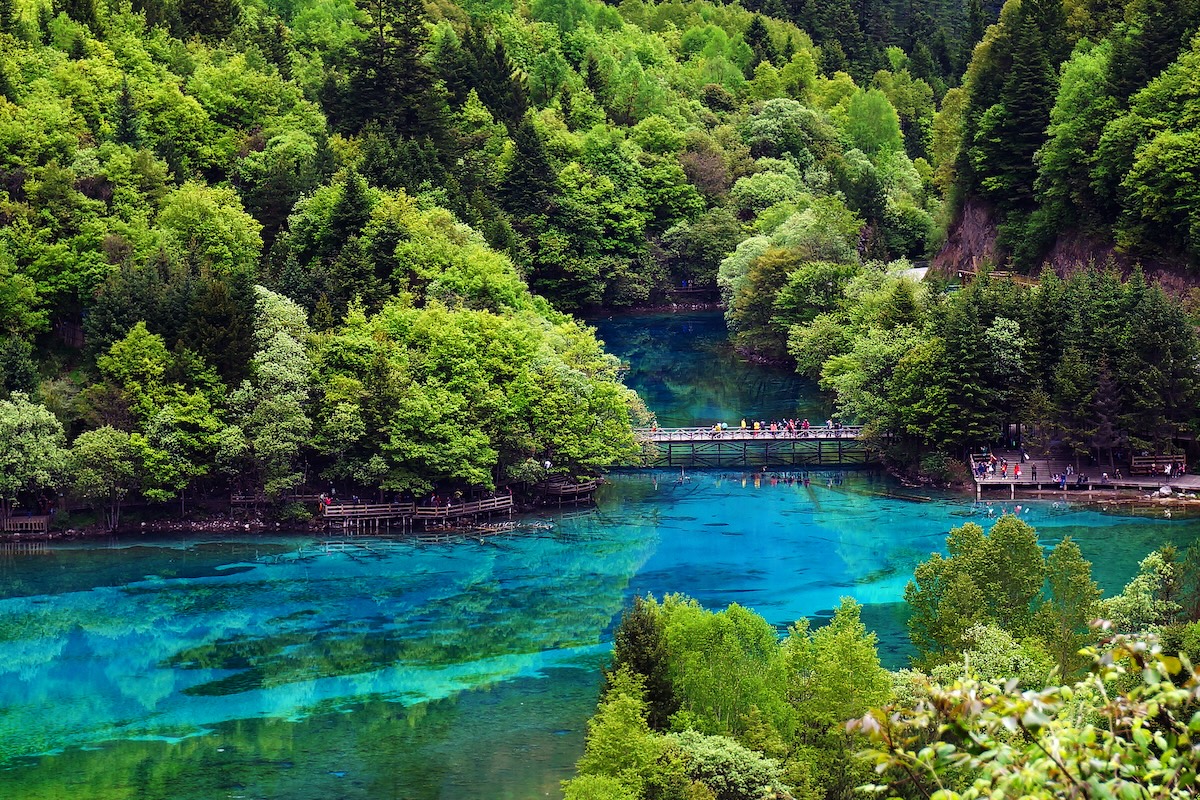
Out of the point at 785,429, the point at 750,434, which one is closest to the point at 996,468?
the point at 785,429

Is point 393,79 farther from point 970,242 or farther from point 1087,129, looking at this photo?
point 1087,129

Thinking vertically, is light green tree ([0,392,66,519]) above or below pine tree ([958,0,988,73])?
below

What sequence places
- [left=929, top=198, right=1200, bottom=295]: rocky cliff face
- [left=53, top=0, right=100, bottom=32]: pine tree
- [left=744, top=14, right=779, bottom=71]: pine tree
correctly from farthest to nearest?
[left=744, top=14, right=779, bottom=71]: pine tree
[left=53, top=0, right=100, bottom=32]: pine tree
[left=929, top=198, right=1200, bottom=295]: rocky cliff face

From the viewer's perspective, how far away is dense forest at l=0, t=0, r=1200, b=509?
71.0 meters

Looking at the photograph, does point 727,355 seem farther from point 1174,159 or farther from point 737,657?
point 737,657

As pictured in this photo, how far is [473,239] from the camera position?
84125mm

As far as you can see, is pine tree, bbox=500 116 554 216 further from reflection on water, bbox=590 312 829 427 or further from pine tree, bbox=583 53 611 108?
pine tree, bbox=583 53 611 108

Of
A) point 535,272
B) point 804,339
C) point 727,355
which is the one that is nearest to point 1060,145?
point 804,339

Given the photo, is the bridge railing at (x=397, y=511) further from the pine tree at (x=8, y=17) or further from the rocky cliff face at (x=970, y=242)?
the pine tree at (x=8, y=17)

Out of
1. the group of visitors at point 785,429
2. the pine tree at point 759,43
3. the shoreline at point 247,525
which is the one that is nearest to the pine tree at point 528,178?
the group of visitors at point 785,429

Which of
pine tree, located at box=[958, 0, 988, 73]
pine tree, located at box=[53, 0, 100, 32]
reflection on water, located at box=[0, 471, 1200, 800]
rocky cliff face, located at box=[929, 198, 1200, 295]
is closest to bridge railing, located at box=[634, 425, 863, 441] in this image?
reflection on water, located at box=[0, 471, 1200, 800]

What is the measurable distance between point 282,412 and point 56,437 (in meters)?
8.49

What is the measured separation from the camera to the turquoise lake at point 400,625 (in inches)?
1786

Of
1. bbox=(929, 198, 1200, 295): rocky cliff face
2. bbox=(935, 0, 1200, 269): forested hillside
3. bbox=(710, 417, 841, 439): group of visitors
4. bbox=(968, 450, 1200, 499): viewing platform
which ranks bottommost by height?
bbox=(968, 450, 1200, 499): viewing platform
